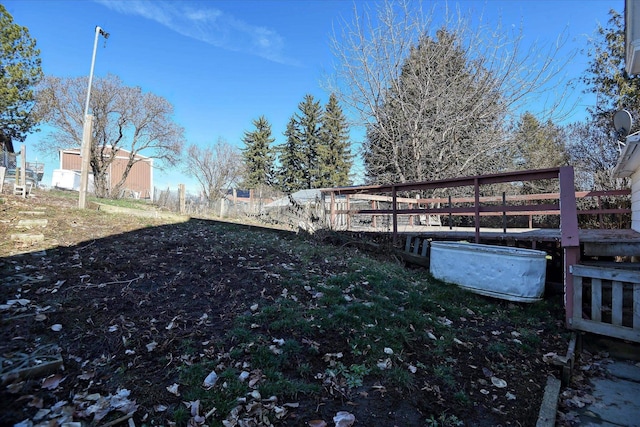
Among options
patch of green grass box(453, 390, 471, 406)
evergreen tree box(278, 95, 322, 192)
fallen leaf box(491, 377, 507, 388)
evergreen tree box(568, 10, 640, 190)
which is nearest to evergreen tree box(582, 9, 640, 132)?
evergreen tree box(568, 10, 640, 190)

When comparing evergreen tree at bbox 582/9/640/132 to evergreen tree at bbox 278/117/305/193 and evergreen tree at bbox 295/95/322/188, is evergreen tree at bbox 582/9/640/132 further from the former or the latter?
evergreen tree at bbox 278/117/305/193

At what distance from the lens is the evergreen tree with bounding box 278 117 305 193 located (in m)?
33.6

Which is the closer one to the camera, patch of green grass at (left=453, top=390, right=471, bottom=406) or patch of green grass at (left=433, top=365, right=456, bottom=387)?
patch of green grass at (left=453, top=390, right=471, bottom=406)

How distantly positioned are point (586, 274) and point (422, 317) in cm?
189

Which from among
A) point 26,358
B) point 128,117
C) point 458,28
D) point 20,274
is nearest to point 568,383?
point 26,358

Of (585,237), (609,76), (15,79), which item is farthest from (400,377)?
(15,79)

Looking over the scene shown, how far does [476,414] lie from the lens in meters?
2.29

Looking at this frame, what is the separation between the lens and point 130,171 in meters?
30.2

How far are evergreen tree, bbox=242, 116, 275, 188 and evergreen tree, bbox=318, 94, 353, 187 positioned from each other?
574cm

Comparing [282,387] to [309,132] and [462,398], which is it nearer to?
[462,398]

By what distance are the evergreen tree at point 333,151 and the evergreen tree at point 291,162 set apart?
256 cm

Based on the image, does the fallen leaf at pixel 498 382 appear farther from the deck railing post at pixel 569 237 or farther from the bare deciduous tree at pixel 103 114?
the bare deciduous tree at pixel 103 114

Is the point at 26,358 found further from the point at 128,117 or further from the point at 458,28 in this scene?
the point at 128,117

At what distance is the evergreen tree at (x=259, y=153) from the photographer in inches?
1291
